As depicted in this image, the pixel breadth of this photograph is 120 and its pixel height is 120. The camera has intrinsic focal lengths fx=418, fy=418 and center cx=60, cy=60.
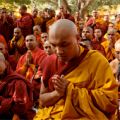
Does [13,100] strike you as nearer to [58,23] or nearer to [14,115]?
[14,115]

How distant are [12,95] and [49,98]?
0.66 meters

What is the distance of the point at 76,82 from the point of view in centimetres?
305

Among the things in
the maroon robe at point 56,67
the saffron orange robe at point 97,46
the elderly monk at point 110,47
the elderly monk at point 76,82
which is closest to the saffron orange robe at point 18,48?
the saffron orange robe at point 97,46

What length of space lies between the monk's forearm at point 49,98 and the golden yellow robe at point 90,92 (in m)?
0.07

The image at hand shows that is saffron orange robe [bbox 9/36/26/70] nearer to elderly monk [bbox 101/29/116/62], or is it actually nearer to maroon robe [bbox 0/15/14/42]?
elderly monk [bbox 101/29/116/62]

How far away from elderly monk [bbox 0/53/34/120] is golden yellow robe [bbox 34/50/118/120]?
72 cm

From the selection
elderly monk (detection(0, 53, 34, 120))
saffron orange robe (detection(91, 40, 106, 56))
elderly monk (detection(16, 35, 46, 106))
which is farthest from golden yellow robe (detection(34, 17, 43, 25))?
elderly monk (detection(0, 53, 34, 120))

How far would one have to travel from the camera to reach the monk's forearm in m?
3.11

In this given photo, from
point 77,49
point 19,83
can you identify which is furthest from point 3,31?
point 77,49

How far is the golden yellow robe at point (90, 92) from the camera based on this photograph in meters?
3.00

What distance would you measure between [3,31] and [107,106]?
9.23m

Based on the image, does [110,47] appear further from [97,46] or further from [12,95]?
[12,95]

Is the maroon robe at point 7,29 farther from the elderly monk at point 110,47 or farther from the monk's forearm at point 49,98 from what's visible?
the monk's forearm at point 49,98

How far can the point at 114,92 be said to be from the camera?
3.05 metres
